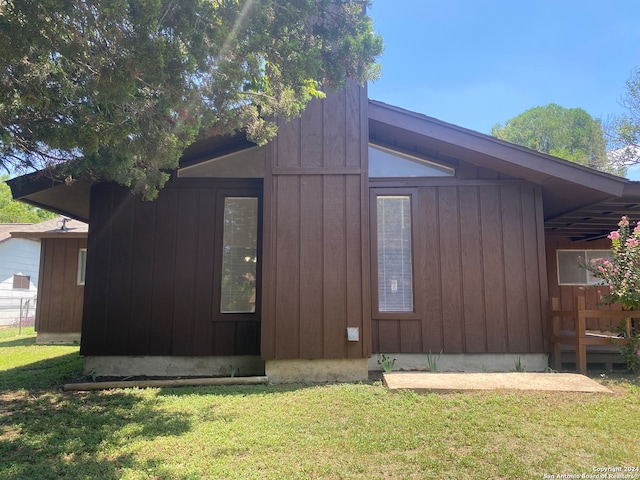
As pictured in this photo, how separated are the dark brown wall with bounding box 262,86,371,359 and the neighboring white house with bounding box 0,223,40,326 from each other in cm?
1353

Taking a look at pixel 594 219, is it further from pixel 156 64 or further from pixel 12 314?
pixel 12 314

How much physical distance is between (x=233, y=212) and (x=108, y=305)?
7.19 feet

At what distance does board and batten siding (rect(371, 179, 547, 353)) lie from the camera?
5840 mm

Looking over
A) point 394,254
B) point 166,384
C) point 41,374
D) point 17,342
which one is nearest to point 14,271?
point 17,342

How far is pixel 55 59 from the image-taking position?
3.12 metres

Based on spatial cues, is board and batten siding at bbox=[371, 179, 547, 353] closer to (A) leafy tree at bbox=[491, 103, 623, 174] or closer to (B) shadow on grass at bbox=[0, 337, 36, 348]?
(B) shadow on grass at bbox=[0, 337, 36, 348]

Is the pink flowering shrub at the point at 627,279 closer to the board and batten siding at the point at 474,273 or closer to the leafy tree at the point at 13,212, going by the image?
the board and batten siding at the point at 474,273

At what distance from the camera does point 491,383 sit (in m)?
4.50

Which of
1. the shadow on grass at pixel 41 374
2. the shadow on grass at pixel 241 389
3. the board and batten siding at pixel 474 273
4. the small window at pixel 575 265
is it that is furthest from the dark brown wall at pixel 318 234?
the small window at pixel 575 265

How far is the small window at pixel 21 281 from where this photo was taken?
1655 centimetres

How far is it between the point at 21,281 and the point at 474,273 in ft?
57.8

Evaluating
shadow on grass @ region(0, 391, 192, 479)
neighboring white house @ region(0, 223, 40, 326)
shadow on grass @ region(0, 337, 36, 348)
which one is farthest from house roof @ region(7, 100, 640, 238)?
neighboring white house @ region(0, 223, 40, 326)

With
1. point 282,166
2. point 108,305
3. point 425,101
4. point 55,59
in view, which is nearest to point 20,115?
point 55,59

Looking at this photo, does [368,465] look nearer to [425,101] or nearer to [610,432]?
[610,432]
